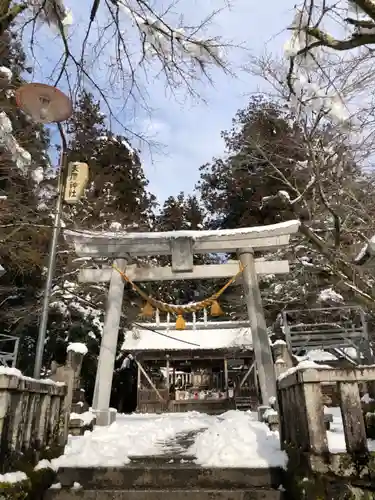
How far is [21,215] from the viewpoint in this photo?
6.96 meters

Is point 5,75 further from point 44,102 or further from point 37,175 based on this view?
point 44,102

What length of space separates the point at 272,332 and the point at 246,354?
2.14 meters

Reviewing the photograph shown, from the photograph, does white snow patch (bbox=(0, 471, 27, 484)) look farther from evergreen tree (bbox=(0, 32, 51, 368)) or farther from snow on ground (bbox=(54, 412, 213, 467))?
evergreen tree (bbox=(0, 32, 51, 368))

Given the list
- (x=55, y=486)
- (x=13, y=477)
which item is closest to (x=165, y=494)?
(x=55, y=486)

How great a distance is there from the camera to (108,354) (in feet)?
30.9

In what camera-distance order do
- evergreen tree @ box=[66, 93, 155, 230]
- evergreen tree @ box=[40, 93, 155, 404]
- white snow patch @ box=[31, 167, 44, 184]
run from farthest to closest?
evergreen tree @ box=[66, 93, 155, 230], evergreen tree @ box=[40, 93, 155, 404], white snow patch @ box=[31, 167, 44, 184]

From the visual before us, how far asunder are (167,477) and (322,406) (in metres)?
1.96

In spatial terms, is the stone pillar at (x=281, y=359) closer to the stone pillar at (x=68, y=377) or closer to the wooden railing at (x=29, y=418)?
the stone pillar at (x=68, y=377)

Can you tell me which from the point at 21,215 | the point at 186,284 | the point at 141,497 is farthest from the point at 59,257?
the point at 186,284

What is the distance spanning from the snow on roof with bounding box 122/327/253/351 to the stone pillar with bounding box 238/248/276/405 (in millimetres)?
8159

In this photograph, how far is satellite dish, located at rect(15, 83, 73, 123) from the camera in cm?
552

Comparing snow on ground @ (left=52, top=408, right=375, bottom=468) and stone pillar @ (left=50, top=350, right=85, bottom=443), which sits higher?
stone pillar @ (left=50, top=350, right=85, bottom=443)

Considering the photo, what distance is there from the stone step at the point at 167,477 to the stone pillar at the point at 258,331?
4.68 m

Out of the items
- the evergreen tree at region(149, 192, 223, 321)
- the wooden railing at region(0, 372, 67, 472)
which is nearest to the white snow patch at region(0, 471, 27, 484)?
the wooden railing at region(0, 372, 67, 472)
